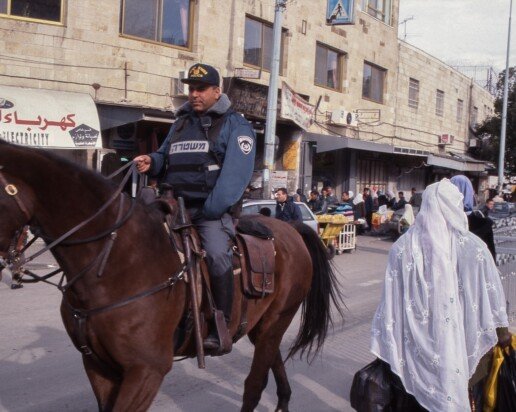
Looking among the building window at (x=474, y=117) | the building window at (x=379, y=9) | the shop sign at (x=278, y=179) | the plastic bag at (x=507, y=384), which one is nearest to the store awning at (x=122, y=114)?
the shop sign at (x=278, y=179)

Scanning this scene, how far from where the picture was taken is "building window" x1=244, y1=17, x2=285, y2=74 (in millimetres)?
20375

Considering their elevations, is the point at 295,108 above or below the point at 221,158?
above

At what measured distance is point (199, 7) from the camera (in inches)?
718

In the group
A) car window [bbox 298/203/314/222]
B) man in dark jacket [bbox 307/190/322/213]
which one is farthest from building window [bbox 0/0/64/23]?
man in dark jacket [bbox 307/190/322/213]

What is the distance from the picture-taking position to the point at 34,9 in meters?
15.0

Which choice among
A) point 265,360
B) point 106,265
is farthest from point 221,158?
point 265,360

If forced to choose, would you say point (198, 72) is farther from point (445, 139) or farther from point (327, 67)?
point (445, 139)

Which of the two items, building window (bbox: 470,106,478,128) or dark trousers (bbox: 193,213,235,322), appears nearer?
dark trousers (bbox: 193,213,235,322)

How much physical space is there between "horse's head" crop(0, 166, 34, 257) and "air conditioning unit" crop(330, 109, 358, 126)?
2171 cm

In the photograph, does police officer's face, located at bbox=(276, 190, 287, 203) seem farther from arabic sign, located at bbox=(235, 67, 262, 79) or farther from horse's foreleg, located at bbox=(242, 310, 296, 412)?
horse's foreleg, located at bbox=(242, 310, 296, 412)

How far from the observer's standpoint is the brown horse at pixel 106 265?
3.04 m

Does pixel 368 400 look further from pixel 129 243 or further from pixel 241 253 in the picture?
pixel 129 243

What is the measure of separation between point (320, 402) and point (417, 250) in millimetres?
2118

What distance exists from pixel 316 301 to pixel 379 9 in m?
24.9
